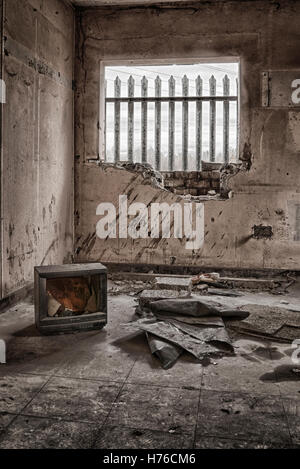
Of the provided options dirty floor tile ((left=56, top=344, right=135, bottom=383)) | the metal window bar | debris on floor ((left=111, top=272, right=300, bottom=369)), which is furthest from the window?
dirty floor tile ((left=56, top=344, right=135, bottom=383))

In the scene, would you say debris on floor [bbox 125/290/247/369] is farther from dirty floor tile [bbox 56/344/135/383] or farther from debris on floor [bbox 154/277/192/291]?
debris on floor [bbox 154/277/192/291]

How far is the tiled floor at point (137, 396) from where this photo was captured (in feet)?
6.07

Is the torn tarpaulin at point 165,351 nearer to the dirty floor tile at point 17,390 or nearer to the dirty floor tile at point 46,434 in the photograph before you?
the dirty floor tile at point 17,390

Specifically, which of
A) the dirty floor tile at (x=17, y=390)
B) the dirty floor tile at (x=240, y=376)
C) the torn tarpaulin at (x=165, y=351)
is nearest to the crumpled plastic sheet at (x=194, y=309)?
the torn tarpaulin at (x=165, y=351)

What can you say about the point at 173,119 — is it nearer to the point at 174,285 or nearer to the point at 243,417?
the point at 174,285

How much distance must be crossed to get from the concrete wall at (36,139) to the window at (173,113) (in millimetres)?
1400

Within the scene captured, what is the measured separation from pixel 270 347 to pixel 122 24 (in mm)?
4181

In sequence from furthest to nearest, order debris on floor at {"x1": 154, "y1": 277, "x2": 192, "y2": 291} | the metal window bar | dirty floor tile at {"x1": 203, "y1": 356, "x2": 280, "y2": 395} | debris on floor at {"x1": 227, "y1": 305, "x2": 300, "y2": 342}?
1. the metal window bar
2. debris on floor at {"x1": 154, "y1": 277, "x2": 192, "y2": 291}
3. debris on floor at {"x1": 227, "y1": 305, "x2": 300, "y2": 342}
4. dirty floor tile at {"x1": 203, "y1": 356, "x2": 280, "y2": 395}

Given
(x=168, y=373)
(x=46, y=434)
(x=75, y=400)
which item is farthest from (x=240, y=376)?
(x=46, y=434)

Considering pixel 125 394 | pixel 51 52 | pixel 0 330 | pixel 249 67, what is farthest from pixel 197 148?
pixel 125 394

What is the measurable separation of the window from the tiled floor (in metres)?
4.01

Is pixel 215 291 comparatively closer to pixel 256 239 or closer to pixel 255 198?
pixel 256 239

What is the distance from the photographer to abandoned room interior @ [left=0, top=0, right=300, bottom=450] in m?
2.83

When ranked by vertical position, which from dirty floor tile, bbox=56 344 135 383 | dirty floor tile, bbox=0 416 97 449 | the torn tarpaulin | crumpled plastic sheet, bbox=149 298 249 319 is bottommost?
dirty floor tile, bbox=0 416 97 449
